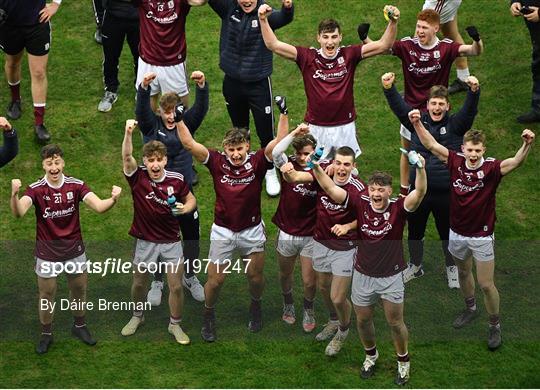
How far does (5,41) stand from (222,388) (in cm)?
546

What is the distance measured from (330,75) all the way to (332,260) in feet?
7.36

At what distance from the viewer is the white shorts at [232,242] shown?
Answer: 38.4 feet

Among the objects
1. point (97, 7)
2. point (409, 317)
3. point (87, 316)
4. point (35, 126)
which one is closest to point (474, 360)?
point (409, 317)

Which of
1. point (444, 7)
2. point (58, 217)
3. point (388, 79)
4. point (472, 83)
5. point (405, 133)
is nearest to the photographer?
point (58, 217)

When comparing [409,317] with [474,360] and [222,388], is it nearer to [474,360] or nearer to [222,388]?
[474,360]

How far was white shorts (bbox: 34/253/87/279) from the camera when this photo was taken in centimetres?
1151

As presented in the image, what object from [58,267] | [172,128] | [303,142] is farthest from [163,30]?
[58,267]

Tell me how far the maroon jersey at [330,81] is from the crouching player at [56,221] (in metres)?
2.64

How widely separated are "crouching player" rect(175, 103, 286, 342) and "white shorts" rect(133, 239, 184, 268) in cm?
33

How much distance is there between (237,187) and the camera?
1162 cm

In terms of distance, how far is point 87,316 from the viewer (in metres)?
12.3

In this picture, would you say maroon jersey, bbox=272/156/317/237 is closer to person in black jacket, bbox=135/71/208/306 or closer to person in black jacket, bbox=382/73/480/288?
person in black jacket, bbox=135/71/208/306

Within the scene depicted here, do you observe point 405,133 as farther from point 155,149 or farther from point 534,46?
point 155,149

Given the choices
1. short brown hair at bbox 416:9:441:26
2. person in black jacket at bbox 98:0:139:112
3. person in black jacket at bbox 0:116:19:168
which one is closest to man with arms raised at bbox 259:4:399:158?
short brown hair at bbox 416:9:441:26
